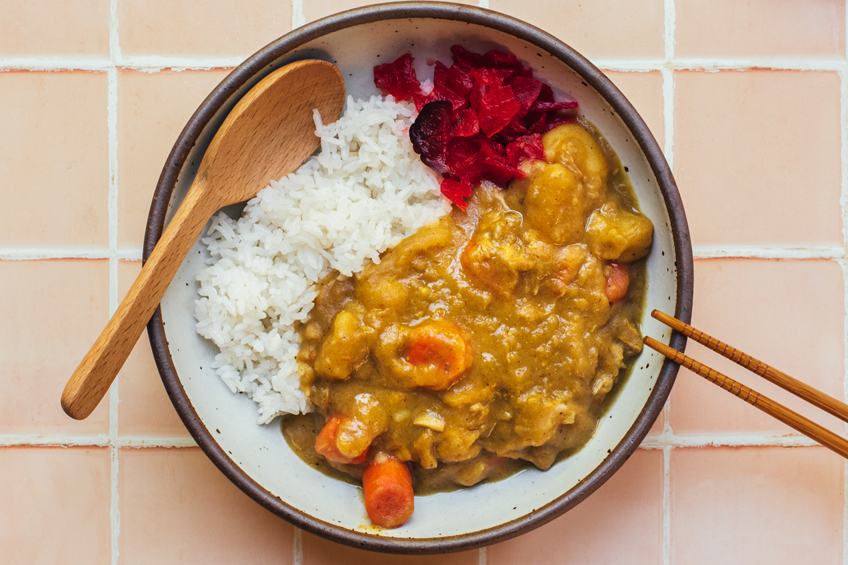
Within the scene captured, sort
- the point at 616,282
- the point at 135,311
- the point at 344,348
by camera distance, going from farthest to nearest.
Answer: the point at 616,282 < the point at 344,348 < the point at 135,311

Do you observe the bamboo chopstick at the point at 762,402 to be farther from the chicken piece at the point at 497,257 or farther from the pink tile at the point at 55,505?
the pink tile at the point at 55,505

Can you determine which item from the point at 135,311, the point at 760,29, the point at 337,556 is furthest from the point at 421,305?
the point at 760,29

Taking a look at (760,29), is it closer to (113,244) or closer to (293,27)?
(293,27)

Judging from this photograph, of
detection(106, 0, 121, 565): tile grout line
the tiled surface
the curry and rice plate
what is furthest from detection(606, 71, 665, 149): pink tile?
detection(106, 0, 121, 565): tile grout line

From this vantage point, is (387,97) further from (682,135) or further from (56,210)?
(56,210)

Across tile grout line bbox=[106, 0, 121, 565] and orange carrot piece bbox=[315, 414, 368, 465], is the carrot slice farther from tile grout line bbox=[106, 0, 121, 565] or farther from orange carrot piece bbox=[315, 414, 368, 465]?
tile grout line bbox=[106, 0, 121, 565]

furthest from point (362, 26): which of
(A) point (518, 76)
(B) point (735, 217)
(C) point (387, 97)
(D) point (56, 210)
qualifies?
(B) point (735, 217)

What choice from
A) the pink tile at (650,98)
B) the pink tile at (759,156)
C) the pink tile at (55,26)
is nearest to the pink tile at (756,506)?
the pink tile at (759,156)
